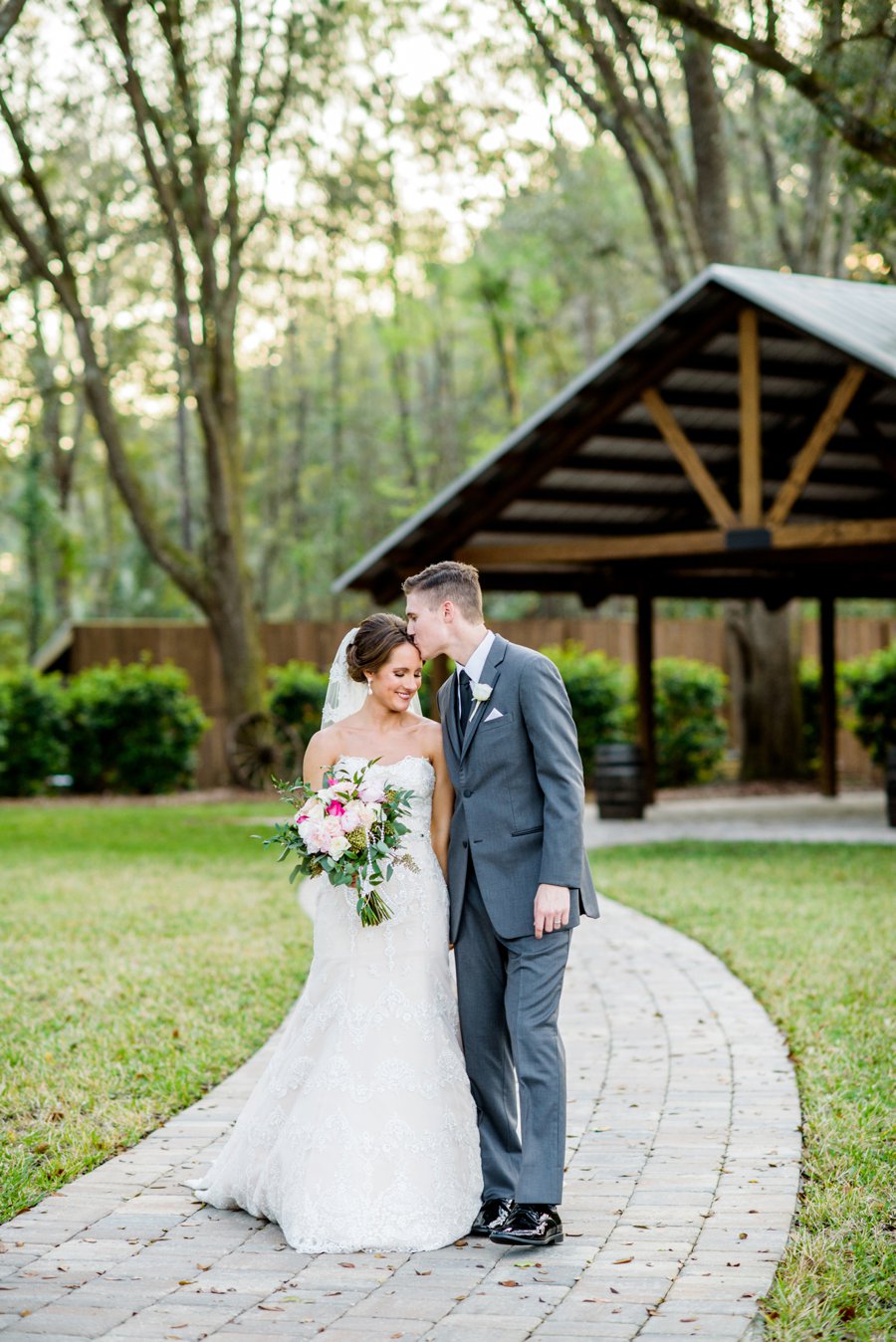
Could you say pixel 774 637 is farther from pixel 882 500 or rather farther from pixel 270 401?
pixel 270 401

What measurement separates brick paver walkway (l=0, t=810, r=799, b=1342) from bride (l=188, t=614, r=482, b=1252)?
11 cm

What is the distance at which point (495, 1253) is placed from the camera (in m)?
4.48

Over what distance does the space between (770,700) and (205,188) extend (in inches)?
421

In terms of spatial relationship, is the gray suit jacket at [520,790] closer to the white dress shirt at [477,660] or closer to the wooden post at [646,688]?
the white dress shirt at [477,660]

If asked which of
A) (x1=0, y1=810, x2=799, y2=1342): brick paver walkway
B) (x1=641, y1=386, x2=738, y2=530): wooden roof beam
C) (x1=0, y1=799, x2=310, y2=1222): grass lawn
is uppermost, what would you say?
(x1=641, y1=386, x2=738, y2=530): wooden roof beam

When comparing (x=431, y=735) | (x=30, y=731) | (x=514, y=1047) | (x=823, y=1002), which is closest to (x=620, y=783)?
(x=30, y=731)

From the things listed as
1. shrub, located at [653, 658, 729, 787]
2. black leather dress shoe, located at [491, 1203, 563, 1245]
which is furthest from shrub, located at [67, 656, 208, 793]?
black leather dress shoe, located at [491, 1203, 563, 1245]

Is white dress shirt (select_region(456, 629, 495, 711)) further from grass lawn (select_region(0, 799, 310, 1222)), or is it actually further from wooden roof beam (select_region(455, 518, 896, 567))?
wooden roof beam (select_region(455, 518, 896, 567))

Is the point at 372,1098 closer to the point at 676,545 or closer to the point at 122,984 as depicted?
the point at 122,984

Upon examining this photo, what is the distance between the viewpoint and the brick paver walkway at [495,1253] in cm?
392

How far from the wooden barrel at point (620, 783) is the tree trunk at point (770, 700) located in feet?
18.4

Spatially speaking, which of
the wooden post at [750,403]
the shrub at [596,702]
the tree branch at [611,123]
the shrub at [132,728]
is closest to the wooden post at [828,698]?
the shrub at [596,702]

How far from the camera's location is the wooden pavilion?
13.5 m

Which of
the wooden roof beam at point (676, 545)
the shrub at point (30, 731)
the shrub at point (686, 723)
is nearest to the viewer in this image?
the wooden roof beam at point (676, 545)
